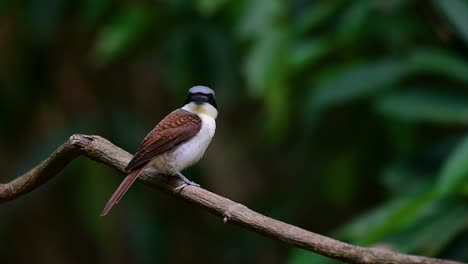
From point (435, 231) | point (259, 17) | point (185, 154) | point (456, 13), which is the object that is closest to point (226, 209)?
point (185, 154)

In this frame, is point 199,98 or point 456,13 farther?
point 456,13

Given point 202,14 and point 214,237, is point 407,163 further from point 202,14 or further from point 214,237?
point 214,237

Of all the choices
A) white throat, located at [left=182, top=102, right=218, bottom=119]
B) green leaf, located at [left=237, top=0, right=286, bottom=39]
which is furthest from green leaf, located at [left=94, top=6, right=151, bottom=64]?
white throat, located at [left=182, top=102, right=218, bottom=119]

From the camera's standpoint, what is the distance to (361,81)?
3.56 m

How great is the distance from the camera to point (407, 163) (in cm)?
363

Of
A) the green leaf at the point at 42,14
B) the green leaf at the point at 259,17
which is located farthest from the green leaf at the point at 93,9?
the green leaf at the point at 259,17

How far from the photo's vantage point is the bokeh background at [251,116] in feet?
11.5

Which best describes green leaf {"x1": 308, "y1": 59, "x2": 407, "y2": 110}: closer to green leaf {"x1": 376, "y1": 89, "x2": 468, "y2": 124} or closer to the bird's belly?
green leaf {"x1": 376, "y1": 89, "x2": 468, "y2": 124}

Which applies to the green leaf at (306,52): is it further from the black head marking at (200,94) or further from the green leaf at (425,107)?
the black head marking at (200,94)

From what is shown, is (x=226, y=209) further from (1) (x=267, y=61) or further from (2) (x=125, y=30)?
(2) (x=125, y=30)

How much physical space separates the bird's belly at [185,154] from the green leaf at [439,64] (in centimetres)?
119

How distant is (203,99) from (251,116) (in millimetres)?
2961

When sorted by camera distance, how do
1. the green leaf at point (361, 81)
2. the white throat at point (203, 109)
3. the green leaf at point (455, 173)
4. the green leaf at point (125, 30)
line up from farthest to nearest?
the green leaf at point (125, 30) → the green leaf at point (361, 81) → the green leaf at point (455, 173) → the white throat at point (203, 109)

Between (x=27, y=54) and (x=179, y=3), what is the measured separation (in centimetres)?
112
